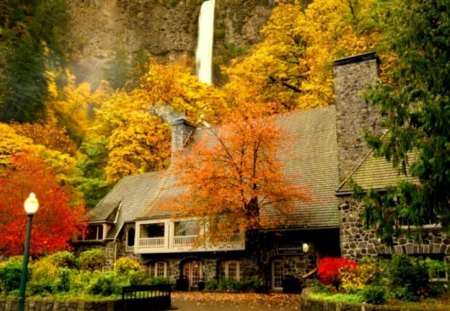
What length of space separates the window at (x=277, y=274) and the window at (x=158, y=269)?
267 inches

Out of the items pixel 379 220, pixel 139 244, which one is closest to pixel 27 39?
pixel 139 244

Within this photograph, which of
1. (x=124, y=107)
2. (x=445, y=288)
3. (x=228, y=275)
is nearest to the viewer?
(x=445, y=288)

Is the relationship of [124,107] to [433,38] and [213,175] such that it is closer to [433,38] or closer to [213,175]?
[213,175]

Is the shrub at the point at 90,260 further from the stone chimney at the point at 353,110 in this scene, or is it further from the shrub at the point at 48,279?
the stone chimney at the point at 353,110

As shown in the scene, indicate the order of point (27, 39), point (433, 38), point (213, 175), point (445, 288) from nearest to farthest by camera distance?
point (433, 38)
point (445, 288)
point (213, 175)
point (27, 39)

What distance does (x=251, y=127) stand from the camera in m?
18.8

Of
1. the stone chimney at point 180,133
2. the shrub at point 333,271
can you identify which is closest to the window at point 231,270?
the shrub at point 333,271

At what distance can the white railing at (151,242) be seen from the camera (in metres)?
24.1

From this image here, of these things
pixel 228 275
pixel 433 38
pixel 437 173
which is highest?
pixel 433 38

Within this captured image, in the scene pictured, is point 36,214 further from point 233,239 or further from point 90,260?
point 233,239

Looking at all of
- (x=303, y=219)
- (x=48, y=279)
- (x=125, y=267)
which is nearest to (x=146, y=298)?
(x=48, y=279)

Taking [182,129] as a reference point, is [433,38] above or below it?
below

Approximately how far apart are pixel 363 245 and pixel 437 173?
7181 millimetres

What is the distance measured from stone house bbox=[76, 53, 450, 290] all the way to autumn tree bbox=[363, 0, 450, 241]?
3.82m
